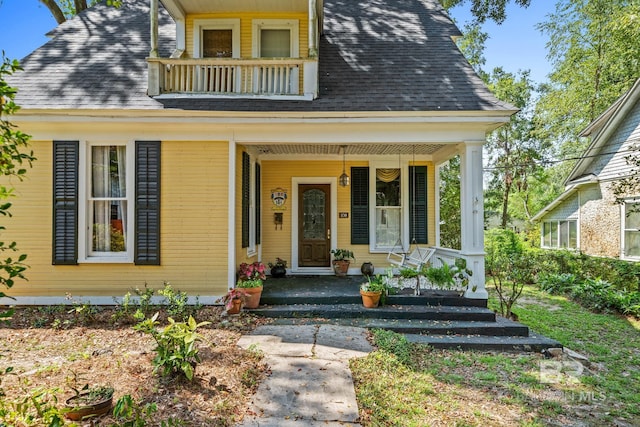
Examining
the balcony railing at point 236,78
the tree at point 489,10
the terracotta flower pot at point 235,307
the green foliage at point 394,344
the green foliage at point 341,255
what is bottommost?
the green foliage at point 394,344

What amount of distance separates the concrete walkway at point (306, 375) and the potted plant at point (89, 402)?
3.69 feet

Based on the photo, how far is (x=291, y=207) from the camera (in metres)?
8.91

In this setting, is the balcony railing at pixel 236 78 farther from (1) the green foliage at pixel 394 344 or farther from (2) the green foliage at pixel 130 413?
(2) the green foliage at pixel 130 413

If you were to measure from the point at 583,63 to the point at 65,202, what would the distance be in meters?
20.1

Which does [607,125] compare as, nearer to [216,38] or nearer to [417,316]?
[417,316]

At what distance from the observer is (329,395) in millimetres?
3543

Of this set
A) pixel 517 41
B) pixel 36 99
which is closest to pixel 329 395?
pixel 36 99

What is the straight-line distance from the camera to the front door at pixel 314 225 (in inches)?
351

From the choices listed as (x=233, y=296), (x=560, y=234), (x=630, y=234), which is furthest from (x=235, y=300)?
(x=560, y=234)

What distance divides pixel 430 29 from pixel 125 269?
8032 millimetres

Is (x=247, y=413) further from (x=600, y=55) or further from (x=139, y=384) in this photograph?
(x=600, y=55)

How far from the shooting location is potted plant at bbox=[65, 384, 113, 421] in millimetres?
2861

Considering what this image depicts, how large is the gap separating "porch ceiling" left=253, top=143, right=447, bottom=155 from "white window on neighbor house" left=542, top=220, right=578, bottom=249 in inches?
341

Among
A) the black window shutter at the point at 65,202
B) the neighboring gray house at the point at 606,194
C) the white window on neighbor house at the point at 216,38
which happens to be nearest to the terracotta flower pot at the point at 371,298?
the black window shutter at the point at 65,202
